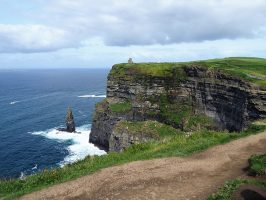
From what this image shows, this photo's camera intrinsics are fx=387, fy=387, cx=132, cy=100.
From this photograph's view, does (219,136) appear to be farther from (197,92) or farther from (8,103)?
(8,103)

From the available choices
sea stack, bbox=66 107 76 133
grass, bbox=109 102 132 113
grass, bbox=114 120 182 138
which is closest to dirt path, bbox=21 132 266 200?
grass, bbox=114 120 182 138

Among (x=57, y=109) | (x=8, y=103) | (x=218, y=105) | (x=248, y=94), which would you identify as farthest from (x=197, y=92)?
(x=8, y=103)

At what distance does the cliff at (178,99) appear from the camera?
83.2 metres

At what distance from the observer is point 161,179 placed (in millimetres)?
24953

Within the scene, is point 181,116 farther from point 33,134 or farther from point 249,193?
point 249,193

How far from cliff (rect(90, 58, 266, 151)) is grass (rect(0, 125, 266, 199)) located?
42.4 metres

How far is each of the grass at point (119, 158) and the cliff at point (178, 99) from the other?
1668 inches

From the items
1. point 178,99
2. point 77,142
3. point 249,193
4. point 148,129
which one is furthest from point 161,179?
point 77,142

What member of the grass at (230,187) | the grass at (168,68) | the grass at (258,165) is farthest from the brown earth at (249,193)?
the grass at (168,68)

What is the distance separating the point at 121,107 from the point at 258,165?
81.2 m

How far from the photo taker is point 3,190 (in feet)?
92.4

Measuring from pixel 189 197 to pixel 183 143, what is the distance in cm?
1312

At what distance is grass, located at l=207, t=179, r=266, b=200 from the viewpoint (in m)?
20.9

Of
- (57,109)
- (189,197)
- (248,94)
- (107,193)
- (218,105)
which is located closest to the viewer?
(189,197)
